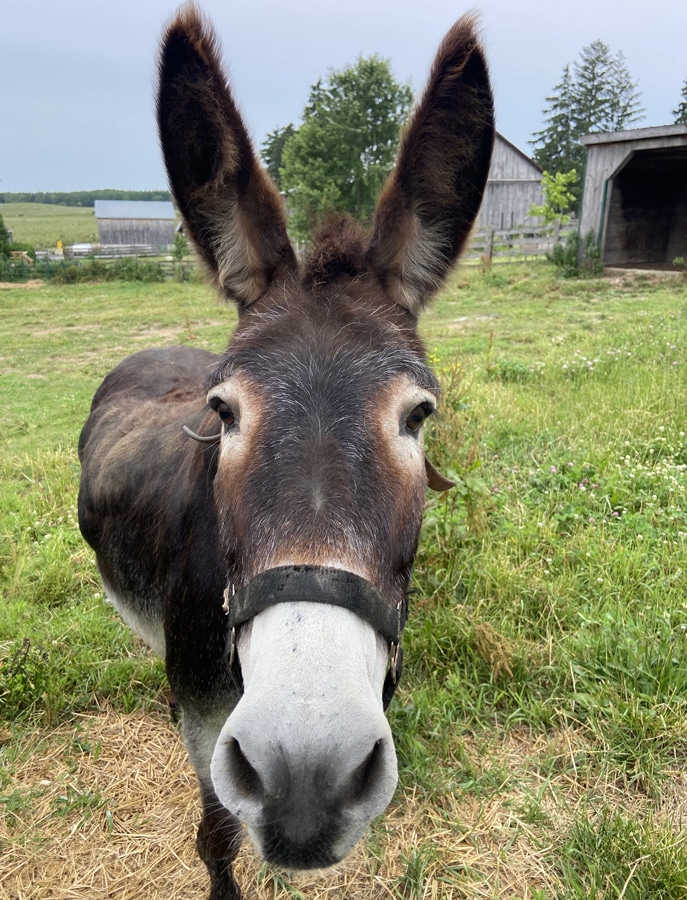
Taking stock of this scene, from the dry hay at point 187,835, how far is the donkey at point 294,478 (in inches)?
15.9

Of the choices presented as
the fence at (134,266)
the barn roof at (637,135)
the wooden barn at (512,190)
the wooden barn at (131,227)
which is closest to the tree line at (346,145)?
the barn roof at (637,135)

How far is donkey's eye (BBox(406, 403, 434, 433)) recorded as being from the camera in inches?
70.7

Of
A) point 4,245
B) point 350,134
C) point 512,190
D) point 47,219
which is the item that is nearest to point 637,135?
point 350,134

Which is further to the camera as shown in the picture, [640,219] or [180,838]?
[640,219]

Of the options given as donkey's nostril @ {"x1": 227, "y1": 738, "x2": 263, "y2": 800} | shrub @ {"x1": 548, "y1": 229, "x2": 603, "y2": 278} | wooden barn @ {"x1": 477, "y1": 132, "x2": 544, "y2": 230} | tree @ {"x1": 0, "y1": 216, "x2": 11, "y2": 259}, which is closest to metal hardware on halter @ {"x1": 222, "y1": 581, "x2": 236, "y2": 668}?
donkey's nostril @ {"x1": 227, "y1": 738, "x2": 263, "y2": 800}

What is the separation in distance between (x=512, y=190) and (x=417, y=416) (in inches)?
1624

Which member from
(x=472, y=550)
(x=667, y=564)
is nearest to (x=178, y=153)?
(x=472, y=550)

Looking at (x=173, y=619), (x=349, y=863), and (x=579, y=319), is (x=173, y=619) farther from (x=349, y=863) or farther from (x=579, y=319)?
(x=579, y=319)

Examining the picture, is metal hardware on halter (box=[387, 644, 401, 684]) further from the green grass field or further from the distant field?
the distant field

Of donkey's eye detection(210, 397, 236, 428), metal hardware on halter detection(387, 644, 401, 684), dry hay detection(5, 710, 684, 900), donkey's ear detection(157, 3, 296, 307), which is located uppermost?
donkey's ear detection(157, 3, 296, 307)

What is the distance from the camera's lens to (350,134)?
4.79 m

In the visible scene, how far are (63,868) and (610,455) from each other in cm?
500

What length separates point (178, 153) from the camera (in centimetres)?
212

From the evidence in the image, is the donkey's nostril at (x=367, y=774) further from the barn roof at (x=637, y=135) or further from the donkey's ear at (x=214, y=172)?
the barn roof at (x=637, y=135)
